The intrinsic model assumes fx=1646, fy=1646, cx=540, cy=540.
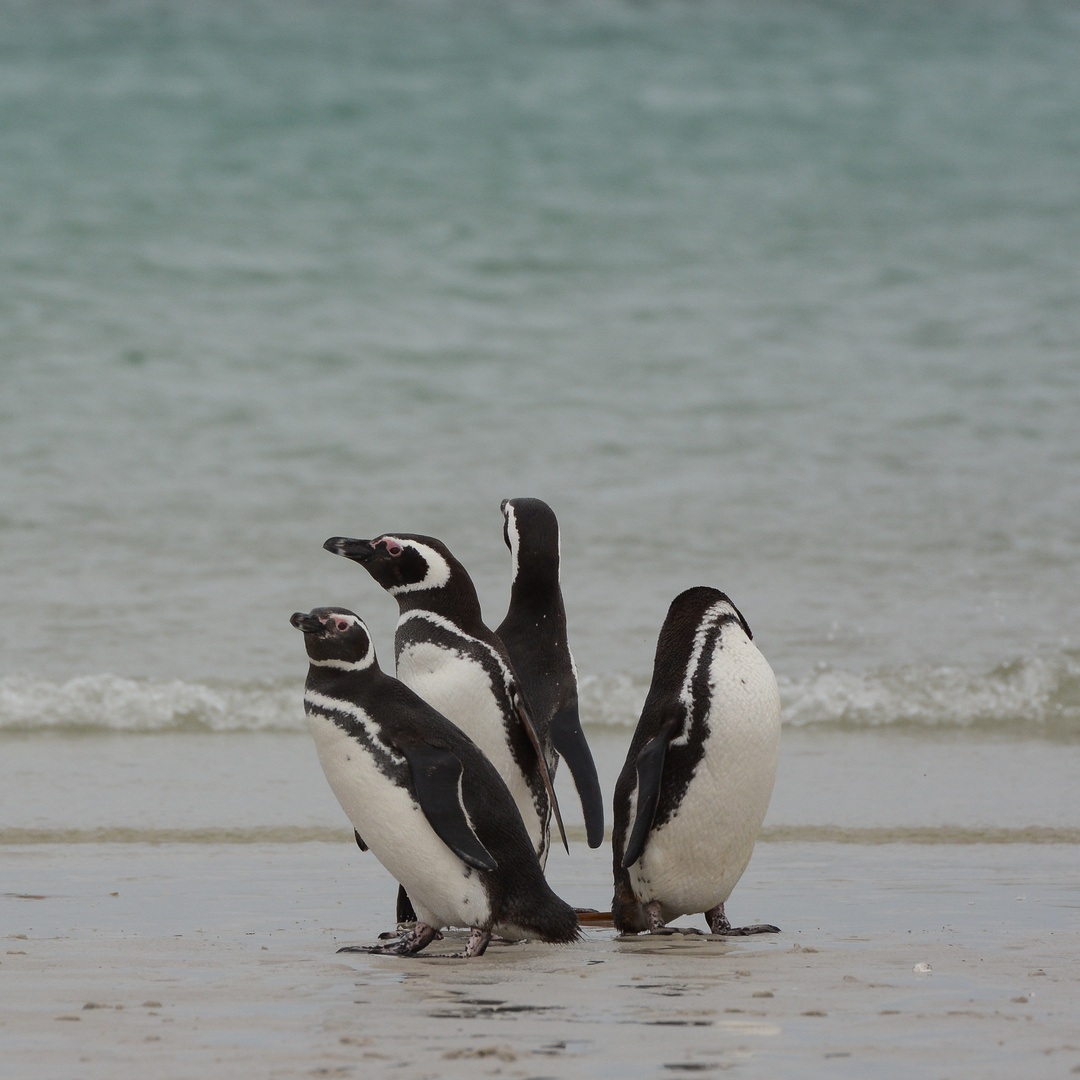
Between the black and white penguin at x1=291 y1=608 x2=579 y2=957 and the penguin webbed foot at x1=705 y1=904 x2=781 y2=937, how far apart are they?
361mm

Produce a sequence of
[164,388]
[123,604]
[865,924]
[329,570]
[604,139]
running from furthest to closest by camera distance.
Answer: [604,139], [164,388], [329,570], [123,604], [865,924]

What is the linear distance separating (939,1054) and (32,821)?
360 cm

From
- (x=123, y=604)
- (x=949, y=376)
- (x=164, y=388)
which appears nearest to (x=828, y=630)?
(x=123, y=604)

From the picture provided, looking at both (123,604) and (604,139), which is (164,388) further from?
(604,139)

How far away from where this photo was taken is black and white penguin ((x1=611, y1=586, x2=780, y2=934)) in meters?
3.78

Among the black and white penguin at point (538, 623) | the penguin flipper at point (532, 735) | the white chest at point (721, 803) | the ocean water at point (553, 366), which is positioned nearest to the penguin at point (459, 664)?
the penguin flipper at point (532, 735)

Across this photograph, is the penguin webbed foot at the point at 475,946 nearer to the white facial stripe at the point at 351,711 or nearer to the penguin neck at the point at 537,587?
the white facial stripe at the point at 351,711

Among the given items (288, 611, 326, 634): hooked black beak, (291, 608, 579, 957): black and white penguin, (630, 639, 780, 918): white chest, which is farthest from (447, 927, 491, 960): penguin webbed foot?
(288, 611, 326, 634): hooked black beak

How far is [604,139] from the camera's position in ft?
64.0

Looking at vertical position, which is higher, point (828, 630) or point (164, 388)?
point (164, 388)

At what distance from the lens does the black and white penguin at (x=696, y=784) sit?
149 inches

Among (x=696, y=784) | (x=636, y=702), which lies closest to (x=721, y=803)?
(x=696, y=784)

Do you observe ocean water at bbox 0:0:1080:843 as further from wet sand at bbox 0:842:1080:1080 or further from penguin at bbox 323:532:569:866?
penguin at bbox 323:532:569:866

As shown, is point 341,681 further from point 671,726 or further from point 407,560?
point 671,726
